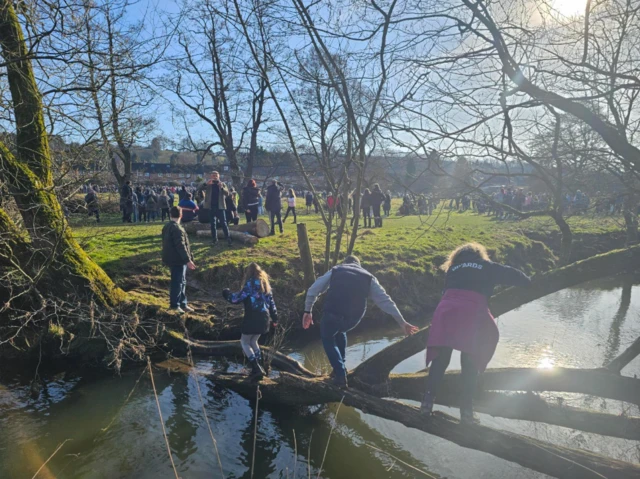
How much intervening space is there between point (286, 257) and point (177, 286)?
368cm

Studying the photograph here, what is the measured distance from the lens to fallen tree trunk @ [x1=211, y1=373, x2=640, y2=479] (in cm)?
385

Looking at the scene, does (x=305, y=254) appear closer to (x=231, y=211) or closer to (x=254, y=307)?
(x=254, y=307)

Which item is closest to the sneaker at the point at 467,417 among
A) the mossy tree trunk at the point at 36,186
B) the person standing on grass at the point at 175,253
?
the person standing on grass at the point at 175,253

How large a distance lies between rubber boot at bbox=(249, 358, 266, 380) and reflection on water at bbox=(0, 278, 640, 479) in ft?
1.61

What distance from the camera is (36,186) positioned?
251 inches

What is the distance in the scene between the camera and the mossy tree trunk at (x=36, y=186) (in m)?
5.97

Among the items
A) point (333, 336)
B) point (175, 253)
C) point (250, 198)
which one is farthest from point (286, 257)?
point (333, 336)

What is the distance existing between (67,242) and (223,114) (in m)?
15.8


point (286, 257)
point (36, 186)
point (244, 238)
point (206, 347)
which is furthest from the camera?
Result: point (244, 238)

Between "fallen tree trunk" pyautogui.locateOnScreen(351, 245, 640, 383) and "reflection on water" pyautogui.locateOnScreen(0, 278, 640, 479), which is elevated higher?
"fallen tree trunk" pyautogui.locateOnScreen(351, 245, 640, 383)

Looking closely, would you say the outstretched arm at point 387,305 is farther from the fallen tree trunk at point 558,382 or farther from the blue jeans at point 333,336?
the fallen tree trunk at point 558,382

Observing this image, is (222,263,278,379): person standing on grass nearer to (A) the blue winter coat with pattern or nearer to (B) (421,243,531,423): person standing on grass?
(A) the blue winter coat with pattern

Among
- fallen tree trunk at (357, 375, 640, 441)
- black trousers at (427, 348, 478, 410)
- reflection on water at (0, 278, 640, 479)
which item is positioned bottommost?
reflection on water at (0, 278, 640, 479)

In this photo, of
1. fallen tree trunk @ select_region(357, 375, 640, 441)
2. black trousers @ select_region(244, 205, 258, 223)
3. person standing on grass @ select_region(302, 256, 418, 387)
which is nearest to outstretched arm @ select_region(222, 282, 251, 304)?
person standing on grass @ select_region(302, 256, 418, 387)
